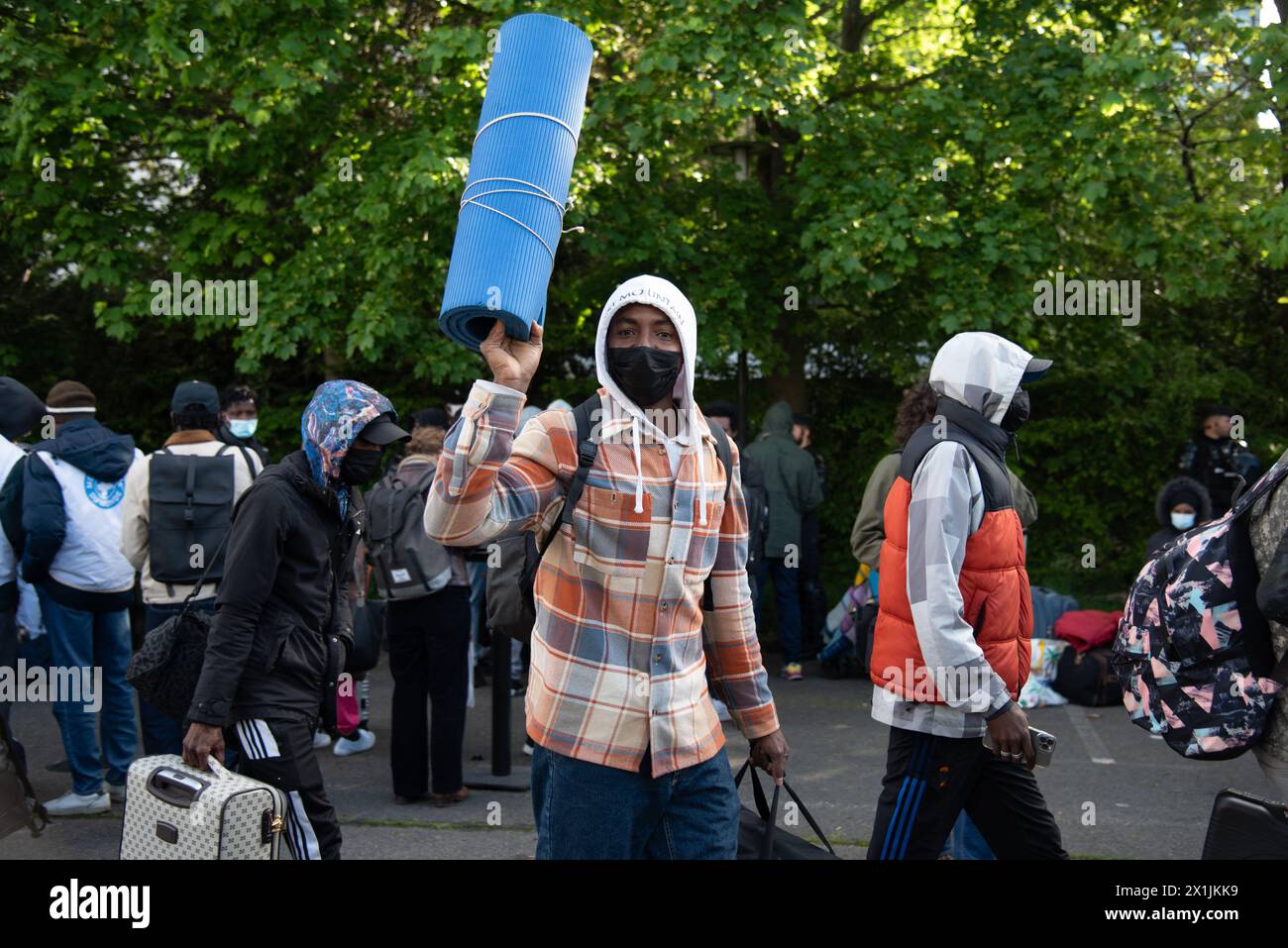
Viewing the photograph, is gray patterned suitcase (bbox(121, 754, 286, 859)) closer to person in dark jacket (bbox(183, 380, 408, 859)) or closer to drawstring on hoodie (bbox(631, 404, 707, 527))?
person in dark jacket (bbox(183, 380, 408, 859))

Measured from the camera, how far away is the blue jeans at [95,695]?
248 inches

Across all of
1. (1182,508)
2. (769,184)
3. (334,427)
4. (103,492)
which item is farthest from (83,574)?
(769,184)

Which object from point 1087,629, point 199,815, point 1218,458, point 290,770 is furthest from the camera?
point 1218,458

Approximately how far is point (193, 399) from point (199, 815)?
3423 mm

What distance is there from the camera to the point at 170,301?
984cm

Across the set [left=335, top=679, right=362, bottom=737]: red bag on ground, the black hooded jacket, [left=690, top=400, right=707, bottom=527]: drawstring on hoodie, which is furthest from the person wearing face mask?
[left=690, top=400, right=707, bottom=527]: drawstring on hoodie

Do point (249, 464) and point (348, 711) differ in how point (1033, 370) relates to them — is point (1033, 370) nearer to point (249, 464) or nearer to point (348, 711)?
point (249, 464)

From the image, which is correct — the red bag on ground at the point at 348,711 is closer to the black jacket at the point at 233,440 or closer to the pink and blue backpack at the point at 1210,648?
the black jacket at the point at 233,440

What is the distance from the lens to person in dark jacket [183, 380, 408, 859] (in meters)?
3.80

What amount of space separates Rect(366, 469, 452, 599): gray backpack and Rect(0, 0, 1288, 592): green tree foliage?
2670mm

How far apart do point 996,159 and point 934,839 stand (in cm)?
695

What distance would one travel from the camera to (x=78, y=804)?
20.6 feet

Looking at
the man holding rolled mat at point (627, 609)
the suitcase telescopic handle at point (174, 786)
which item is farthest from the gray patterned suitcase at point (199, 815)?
the man holding rolled mat at point (627, 609)

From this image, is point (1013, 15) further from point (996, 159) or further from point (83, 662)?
point (83, 662)
